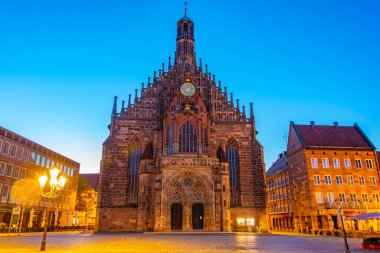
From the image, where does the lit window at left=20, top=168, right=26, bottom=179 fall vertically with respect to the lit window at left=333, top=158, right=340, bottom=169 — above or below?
below

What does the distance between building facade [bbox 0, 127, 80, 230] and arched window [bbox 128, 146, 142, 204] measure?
46.7 feet

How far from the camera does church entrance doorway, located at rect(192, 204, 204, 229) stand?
34.6 metres

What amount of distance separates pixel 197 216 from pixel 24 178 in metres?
31.9

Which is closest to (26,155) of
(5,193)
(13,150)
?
(13,150)

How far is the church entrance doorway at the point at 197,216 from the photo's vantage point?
34.6m

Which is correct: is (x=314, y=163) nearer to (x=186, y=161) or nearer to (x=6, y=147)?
(x=186, y=161)

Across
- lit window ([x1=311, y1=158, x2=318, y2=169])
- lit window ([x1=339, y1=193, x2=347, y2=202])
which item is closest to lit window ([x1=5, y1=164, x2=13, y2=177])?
lit window ([x1=311, y1=158, x2=318, y2=169])

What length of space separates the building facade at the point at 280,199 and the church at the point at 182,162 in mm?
17531

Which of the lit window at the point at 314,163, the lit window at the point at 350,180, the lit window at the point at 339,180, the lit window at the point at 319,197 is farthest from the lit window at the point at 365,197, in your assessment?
the lit window at the point at 314,163

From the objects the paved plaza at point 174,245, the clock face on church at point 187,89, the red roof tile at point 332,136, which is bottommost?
the paved plaza at point 174,245

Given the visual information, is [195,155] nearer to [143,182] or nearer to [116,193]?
[143,182]

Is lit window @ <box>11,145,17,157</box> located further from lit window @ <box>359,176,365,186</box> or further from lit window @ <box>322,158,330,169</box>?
lit window @ <box>359,176,365,186</box>

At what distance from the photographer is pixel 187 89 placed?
42.1 m

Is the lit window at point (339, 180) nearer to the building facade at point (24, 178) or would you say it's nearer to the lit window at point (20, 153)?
the building facade at point (24, 178)
